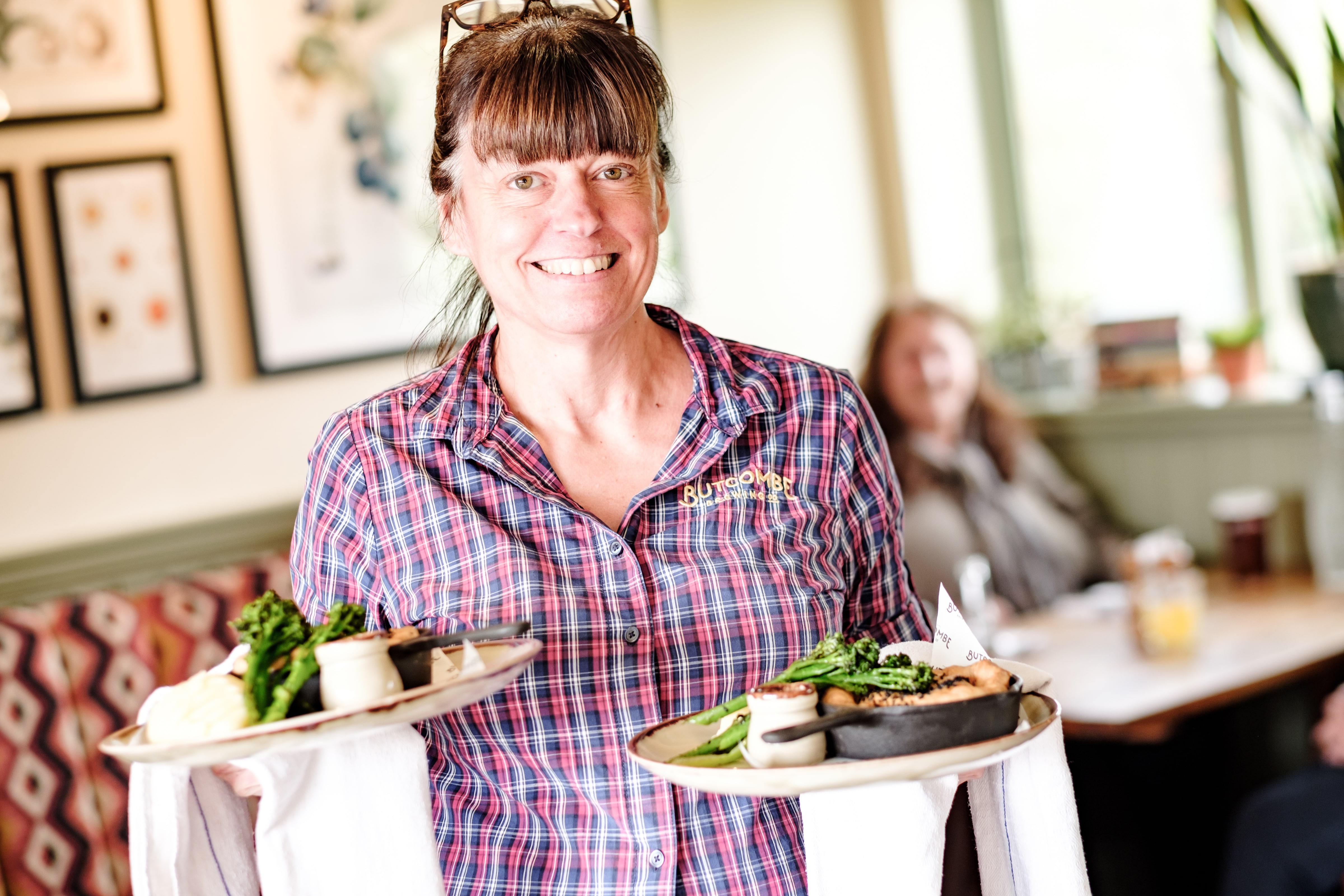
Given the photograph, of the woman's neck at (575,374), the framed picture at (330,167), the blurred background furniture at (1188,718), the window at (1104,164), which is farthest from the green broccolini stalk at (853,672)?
the window at (1104,164)

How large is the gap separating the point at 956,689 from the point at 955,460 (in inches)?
101

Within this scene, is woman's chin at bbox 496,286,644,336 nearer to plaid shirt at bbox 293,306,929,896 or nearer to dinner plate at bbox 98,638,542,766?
plaid shirt at bbox 293,306,929,896

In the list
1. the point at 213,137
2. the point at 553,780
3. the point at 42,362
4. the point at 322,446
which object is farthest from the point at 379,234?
the point at 553,780

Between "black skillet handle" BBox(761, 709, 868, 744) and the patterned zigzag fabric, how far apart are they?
1794 millimetres

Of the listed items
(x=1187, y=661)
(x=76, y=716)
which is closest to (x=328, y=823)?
(x=76, y=716)

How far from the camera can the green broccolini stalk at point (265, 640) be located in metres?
1.12

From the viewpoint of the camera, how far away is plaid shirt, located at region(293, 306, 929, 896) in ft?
4.40

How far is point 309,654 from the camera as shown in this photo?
1.14 metres

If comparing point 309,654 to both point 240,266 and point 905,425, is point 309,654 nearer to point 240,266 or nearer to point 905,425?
point 240,266

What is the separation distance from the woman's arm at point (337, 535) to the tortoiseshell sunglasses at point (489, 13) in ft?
1.35

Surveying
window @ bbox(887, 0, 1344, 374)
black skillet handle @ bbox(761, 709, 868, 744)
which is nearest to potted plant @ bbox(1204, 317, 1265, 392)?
window @ bbox(887, 0, 1344, 374)

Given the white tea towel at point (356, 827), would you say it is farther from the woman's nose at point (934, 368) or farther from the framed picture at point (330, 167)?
the woman's nose at point (934, 368)

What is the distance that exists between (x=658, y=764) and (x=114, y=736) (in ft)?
1.45

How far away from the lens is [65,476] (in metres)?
2.94
